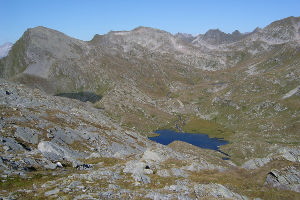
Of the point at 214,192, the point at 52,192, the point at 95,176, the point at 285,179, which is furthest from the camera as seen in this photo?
the point at 285,179

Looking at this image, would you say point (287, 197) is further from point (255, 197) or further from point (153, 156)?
point (153, 156)

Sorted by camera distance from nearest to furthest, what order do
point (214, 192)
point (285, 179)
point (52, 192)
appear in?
1. point (52, 192)
2. point (214, 192)
3. point (285, 179)

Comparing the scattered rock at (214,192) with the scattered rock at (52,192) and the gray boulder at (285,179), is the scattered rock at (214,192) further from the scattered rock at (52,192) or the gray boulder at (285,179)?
the scattered rock at (52,192)

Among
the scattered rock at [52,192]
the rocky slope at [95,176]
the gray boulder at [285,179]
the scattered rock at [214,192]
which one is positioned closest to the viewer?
the scattered rock at [52,192]

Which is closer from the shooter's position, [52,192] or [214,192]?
[52,192]

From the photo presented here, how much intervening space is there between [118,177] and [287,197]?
2377 cm

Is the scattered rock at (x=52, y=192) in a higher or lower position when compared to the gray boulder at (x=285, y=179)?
higher

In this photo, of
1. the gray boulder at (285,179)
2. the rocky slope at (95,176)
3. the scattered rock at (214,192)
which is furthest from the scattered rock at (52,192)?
the gray boulder at (285,179)

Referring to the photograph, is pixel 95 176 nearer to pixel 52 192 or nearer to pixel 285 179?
pixel 52 192

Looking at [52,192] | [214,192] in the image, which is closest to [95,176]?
[52,192]

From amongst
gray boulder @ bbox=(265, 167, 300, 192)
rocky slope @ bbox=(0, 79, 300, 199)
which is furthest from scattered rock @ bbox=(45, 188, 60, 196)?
gray boulder @ bbox=(265, 167, 300, 192)

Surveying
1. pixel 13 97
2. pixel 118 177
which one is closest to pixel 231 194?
pixel 118 177

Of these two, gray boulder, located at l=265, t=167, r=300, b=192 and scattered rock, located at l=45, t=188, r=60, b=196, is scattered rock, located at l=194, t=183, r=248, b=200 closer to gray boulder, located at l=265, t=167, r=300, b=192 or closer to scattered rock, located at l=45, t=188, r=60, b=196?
gray boulder, located at l=265, t=167, r=300, b=192

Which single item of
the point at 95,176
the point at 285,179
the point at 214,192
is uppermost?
the point at 95,176
